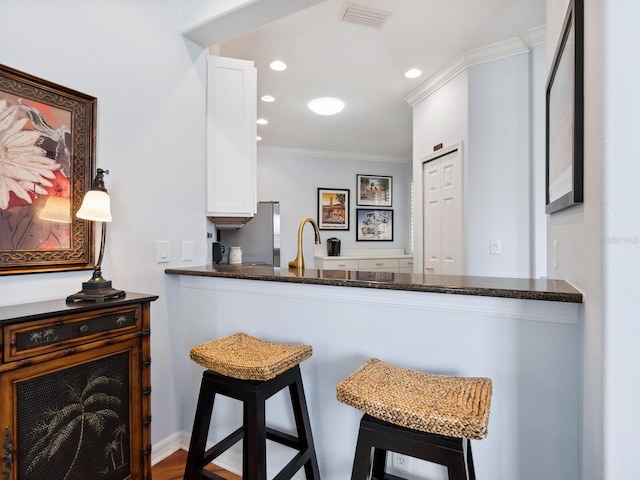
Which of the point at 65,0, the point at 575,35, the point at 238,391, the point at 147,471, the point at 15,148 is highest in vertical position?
the point at 65,0

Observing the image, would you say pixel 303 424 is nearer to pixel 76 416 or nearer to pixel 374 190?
pixel 76 416

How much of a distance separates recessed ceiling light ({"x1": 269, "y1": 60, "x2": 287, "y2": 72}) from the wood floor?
304 centimetres

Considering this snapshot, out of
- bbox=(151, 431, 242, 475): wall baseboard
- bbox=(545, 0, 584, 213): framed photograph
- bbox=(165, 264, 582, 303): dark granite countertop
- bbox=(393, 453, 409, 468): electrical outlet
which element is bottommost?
bbox=(151, 431, 242, 475): wall baseboard

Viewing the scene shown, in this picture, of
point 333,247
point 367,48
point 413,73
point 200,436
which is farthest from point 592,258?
point 333,247

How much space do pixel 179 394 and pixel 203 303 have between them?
588 millimetres

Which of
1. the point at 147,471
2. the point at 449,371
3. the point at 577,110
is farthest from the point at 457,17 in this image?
the point at 147,471

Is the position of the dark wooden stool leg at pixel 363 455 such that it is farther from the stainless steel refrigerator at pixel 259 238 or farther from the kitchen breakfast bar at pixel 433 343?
the stainless steel refrigerator at pixel 259 238

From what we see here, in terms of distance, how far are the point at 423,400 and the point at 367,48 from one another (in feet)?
9.20

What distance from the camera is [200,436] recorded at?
1.38 meters

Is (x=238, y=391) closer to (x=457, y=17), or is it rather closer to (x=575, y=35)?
(x=575, y=35)

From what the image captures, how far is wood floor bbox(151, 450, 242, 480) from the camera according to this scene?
179 cm

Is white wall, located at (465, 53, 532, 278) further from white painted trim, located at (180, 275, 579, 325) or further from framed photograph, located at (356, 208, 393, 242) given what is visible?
framed photograph, located at (356, 208, 393, 242)

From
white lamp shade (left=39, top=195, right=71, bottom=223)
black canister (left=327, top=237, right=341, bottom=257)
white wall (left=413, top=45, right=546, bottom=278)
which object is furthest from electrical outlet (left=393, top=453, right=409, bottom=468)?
black canister (left=327, top=237, right=341, bottom=257)

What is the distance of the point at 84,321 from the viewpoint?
1.33 m
